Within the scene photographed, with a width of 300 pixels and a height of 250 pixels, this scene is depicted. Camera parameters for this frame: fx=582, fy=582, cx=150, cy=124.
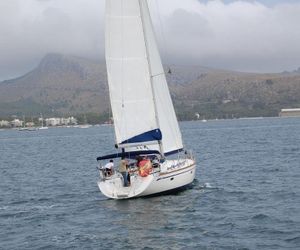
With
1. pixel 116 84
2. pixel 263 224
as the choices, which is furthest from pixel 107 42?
pixel 263 224

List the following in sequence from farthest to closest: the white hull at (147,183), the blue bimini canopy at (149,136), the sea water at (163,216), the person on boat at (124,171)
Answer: the blue bimini canopy at (149,136) → the person on boat at (124,171) → the white hull at (147,183) → the sea water at (163,216)

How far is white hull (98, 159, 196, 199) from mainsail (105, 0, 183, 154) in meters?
2.29

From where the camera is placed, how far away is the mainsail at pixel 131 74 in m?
33.9

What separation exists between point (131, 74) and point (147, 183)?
6.87 meters

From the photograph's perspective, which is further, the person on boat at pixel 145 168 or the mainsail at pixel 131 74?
the mainsail at pixel 131 74

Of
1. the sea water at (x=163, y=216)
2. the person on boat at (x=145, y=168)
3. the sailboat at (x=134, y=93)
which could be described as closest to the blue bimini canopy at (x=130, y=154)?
the sailboat at (x=134, y=93)

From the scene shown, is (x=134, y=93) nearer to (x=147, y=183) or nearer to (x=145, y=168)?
(x=145, y=168)

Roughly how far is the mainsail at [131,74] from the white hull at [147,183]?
2291 mm

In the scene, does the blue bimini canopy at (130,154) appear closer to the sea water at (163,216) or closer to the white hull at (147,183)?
the white hull at (147,183)

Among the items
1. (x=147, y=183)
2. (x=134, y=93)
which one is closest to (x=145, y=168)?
(x=147, y=183)

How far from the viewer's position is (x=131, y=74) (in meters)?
34.3

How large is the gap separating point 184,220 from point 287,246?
6326mm

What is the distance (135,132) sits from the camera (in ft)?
113

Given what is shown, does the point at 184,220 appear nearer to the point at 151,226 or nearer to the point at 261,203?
the point at 151,226
